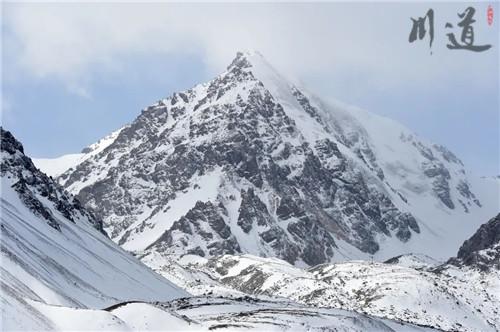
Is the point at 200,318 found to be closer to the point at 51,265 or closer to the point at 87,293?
the point at 87,293

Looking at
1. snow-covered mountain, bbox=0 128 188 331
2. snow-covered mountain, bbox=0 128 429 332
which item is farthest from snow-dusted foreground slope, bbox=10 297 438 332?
snow-covered mountain, bbox=0 128 188 331

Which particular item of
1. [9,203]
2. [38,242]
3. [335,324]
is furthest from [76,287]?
[335,324]

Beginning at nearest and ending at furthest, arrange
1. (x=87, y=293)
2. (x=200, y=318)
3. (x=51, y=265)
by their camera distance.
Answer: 1. (x=200, y=318)
2. (x=87, y=293)
3. (x=51, y=265)

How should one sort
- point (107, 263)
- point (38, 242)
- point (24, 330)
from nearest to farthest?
point (24, 330) < point (38, 242) < point (107, 263)

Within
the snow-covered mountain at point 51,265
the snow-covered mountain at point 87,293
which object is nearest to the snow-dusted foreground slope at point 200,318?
the snow-covered mountain at point 87,293

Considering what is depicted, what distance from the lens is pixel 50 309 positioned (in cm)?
6531

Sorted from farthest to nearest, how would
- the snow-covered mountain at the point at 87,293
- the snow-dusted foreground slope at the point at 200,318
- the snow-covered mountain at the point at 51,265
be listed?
1. the snow-covered mountain at the point at 51,265
2. the snow-covered mountain at the point at 87,293
3. the snow-dusted foreground slope at the point at 200,318

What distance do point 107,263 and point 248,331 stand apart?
104095mm

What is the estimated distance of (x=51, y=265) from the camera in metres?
129

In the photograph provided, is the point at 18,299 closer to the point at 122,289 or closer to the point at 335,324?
the point at 335,324

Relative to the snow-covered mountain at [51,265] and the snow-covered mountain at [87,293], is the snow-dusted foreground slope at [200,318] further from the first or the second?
the snow-covered mountain at [51,265]

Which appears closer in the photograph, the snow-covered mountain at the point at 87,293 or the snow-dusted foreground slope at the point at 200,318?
the snow-dusted foreground slope at the point at 200,318

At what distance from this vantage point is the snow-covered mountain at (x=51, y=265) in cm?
6847

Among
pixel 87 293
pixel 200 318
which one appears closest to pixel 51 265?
pixel 87 293
